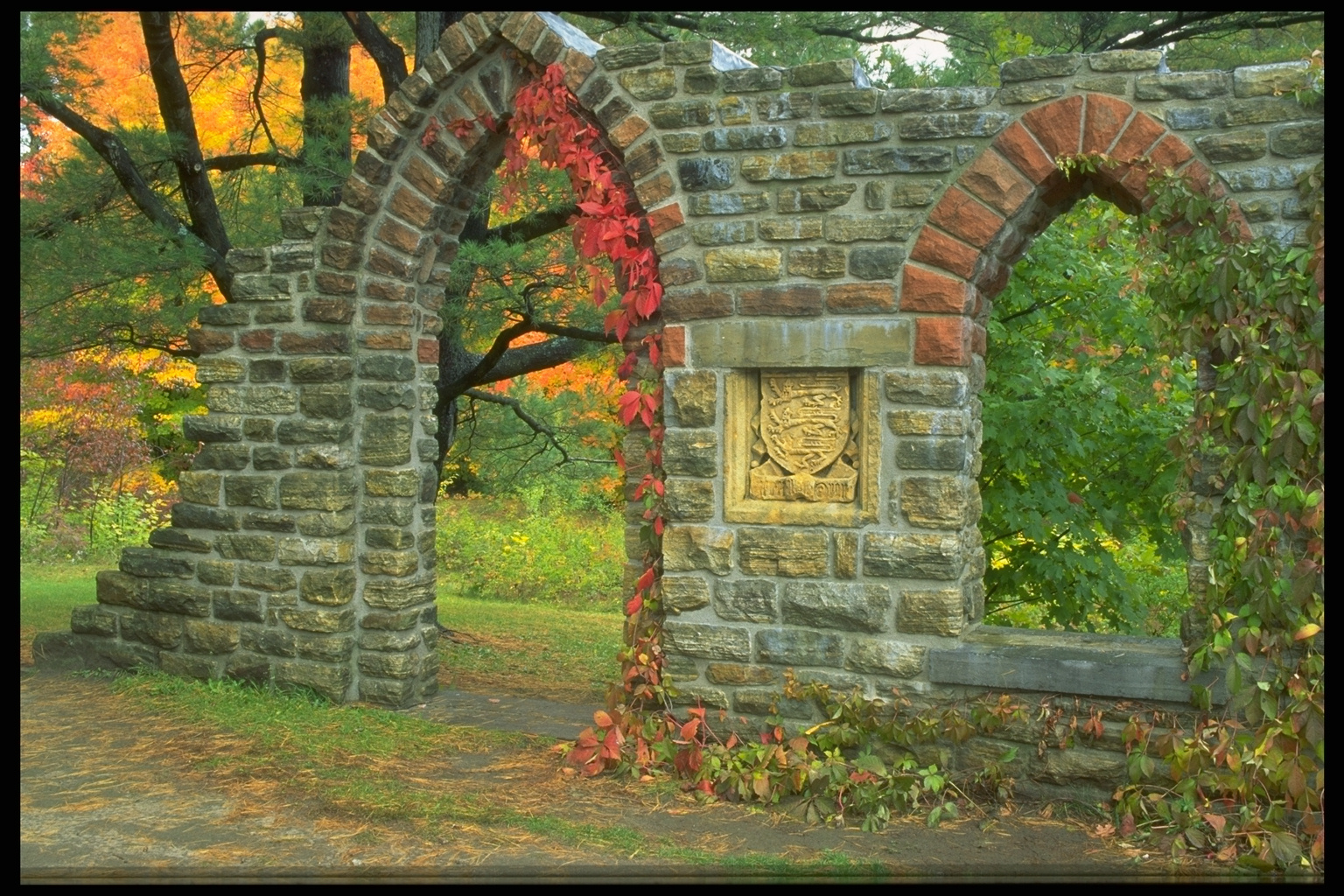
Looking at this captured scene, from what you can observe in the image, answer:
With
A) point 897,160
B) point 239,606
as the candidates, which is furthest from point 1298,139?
point 239,606

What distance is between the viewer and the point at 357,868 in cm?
393

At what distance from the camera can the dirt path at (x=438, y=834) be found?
3895 mm

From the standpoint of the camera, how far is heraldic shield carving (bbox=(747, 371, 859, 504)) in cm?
486

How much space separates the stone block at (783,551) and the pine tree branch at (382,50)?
4.59m

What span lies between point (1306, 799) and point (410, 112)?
15.4 ft

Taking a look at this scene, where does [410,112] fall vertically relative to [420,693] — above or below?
above

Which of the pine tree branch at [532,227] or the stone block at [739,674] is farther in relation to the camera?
the pine tree branch at [532,227]

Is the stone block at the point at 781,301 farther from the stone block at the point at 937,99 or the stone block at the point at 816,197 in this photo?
the stone block at the point at 937,99

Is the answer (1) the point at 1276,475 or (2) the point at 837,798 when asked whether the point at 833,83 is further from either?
(2) the point at 837,798

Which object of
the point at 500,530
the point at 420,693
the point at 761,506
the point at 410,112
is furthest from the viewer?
the point at 500,530

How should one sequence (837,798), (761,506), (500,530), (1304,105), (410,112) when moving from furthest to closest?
(500,530)
(410,112)
(761,506)
(837,798)
(1304,105)

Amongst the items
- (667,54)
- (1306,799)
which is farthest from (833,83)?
(1306,799)

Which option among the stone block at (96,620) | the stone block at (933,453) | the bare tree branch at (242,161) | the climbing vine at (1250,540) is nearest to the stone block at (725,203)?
the stone block at (933,453)
